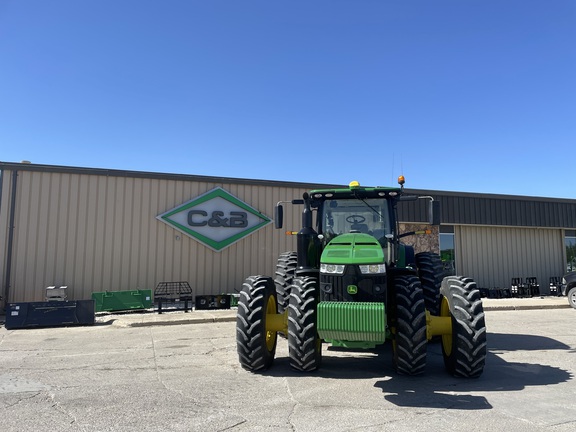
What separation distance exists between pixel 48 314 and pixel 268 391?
8814mm

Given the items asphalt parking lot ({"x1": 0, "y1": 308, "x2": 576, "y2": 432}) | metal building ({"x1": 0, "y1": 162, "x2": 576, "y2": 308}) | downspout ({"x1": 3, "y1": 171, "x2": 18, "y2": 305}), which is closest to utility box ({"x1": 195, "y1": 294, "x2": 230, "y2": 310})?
metal building ({"x1": 0, "y1": 162, "x2": 576, "y2": 308})

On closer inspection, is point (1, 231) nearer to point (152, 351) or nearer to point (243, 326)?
point (152, 351)

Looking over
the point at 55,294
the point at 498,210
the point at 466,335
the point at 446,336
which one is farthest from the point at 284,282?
the point at 498,210

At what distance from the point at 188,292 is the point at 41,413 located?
1057 cm

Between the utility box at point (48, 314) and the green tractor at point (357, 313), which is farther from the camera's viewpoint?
the utility box at point (48, 314)

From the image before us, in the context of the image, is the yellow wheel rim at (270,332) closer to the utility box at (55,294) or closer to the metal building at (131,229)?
the metal building at (131,229)

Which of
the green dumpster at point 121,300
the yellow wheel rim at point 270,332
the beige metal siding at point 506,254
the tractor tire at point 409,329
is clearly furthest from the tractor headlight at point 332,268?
the beige metal siding at point 506,254

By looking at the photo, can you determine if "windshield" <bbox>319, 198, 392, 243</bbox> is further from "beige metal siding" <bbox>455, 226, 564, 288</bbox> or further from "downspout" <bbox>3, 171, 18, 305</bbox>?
"beige metal siding" <bbox>455, 226, 564, 288</bbox>

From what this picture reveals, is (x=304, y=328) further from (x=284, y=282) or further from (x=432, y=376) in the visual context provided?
(x=284, y=282)

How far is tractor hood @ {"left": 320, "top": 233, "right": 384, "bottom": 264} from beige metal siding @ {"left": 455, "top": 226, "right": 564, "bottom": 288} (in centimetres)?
1508

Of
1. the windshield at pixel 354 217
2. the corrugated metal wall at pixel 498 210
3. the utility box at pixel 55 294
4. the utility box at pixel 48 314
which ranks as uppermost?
the corrugated metal wall at pixel 498 210

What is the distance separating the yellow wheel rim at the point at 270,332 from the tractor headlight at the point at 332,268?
1.17m

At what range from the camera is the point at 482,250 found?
66.1 feet

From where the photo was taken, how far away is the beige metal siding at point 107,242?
13.9 meters
